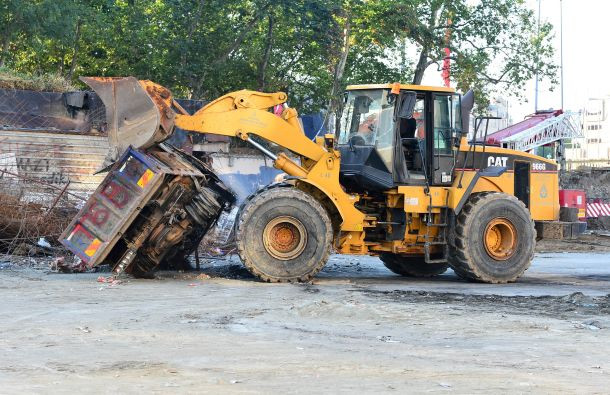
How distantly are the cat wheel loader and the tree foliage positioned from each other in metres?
15.5

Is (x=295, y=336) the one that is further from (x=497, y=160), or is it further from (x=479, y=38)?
(x=479, y=38)

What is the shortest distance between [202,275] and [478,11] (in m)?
25.0

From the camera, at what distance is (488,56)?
36688 millimetres

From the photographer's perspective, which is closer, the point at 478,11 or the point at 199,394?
the point at 199,394

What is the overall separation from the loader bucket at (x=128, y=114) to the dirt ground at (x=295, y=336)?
79.9 inches

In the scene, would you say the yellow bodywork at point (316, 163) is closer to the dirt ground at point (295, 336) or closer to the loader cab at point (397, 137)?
the loader cab at point (397, 137)

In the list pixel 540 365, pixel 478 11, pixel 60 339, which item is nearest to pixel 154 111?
pixel 60 339

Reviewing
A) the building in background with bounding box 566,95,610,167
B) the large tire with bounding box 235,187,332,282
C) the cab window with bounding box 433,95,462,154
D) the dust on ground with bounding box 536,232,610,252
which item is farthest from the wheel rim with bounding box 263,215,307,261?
the building in background with bounding box 566,95,610,167

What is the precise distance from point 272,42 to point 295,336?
25264 millimetres

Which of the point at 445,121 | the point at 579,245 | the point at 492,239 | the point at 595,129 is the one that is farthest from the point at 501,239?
the point at 595,129

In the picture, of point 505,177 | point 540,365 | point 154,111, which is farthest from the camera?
point 505,177

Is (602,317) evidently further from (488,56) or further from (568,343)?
(488,56)

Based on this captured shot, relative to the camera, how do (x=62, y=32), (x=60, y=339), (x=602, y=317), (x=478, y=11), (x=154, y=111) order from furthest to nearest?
(x=478, y=11) → (x=62, y=32) → (x=154, y=111) → (x=602, y=317) → (x=60, y=339)

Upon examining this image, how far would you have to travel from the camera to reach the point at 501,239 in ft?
48.6
